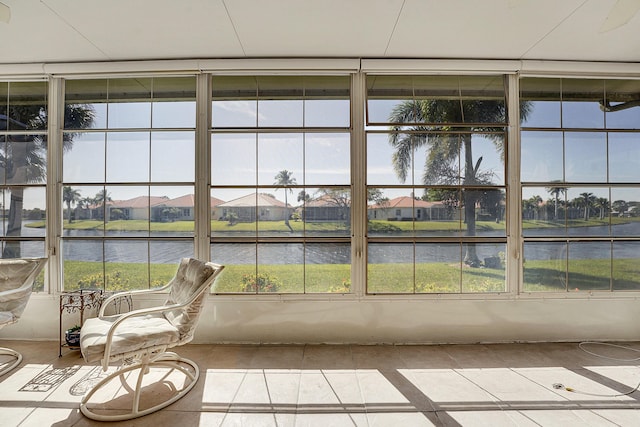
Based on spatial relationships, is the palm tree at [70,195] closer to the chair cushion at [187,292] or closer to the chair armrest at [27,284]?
the chair armrest at [27,284]

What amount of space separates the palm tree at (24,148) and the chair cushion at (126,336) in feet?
5.68

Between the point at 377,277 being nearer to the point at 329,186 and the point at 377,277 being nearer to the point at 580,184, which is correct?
the point at 329,186

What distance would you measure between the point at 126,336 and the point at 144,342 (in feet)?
0.37

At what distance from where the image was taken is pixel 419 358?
237 cm

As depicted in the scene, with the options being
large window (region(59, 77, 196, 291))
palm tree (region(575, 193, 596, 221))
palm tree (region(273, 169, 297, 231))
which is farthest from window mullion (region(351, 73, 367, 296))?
palm tree (region(575, 193, 596, 221))

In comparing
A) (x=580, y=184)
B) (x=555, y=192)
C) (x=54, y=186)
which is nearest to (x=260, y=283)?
(x=54, y=186)

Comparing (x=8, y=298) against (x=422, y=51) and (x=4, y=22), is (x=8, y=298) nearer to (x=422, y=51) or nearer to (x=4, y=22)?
(x=4, y=22)

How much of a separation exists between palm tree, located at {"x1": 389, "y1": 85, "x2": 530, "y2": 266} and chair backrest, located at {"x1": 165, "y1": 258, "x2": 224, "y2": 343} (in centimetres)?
188

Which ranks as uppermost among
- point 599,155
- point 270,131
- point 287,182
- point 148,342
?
point 270,131

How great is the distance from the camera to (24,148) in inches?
109

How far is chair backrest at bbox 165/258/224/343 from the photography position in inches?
75.7

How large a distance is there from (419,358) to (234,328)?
5.41ft

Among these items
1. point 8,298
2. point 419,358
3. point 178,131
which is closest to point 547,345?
point 419,358

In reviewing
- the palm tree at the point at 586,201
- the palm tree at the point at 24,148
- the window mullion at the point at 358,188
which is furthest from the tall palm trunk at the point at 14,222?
the palm tree at the point at 586,201
